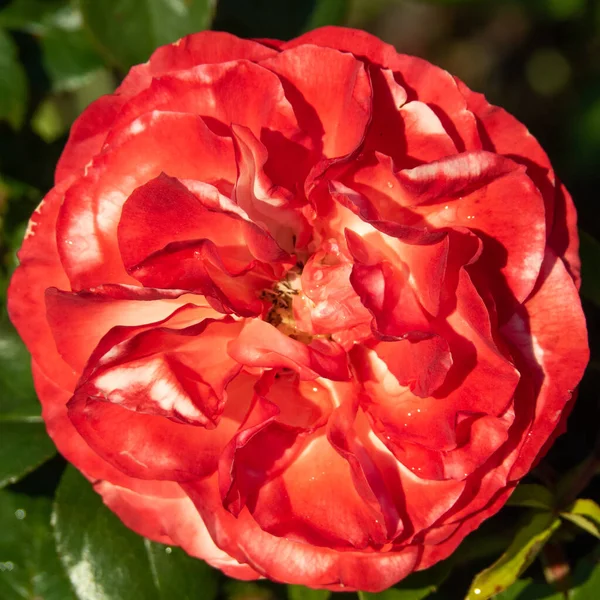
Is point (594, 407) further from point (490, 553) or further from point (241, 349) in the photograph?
point (241, 349)

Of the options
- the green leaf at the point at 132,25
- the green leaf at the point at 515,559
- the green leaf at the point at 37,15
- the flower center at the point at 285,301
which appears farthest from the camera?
Result: the green leaf at the point at 37,15

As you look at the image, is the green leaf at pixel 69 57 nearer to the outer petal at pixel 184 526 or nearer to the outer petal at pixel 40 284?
the outer petal at pixel 40 284

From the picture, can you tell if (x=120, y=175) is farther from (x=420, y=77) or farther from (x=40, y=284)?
(x=420, y=77)

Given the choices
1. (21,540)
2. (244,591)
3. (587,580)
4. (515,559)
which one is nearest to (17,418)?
(21,540)

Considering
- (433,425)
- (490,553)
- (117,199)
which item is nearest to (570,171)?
(490,553)

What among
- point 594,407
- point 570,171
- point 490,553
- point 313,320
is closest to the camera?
point 313,320

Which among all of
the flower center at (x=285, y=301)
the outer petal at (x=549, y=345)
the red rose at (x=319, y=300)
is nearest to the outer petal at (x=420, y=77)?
the red rose at (x=319, y=300)

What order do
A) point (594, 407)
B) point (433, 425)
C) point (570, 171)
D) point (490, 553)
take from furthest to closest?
point (570, 171) → point (594, 407) → point (490, 553) → point (433, 425)
